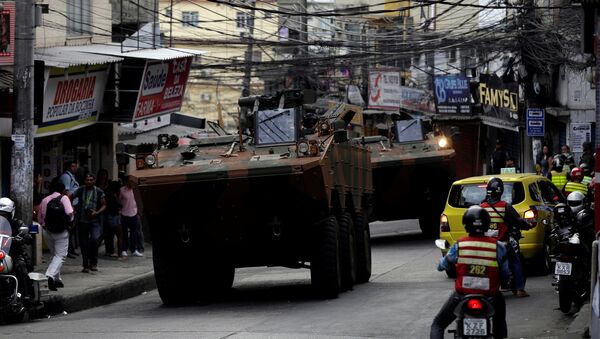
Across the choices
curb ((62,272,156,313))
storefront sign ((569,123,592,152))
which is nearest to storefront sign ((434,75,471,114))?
storefront sign ((569,123,592,152))

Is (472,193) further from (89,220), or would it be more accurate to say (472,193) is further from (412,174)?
(89,220)

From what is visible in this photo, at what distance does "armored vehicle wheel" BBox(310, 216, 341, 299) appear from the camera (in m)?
15.6

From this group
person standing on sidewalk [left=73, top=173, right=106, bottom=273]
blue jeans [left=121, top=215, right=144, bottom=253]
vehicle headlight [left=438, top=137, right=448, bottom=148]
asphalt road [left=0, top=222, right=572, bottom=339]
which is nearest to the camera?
asphalt road [left=0, top=222, right=572, bottom=339]

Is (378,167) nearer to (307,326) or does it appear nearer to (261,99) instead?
(261,99)

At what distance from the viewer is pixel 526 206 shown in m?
18.1

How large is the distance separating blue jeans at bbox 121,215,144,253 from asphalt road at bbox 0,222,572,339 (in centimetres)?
396

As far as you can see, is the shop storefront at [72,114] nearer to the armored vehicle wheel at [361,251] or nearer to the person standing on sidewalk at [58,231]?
the person standing on sidewalk at [58,231]

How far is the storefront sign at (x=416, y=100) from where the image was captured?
148 ft

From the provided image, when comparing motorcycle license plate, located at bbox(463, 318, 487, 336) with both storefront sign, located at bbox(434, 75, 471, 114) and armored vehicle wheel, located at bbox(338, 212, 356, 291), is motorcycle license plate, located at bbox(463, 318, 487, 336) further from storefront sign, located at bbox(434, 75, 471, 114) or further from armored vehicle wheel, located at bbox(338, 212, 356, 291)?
storefront sign, located at bbox(434, 75, 471, 114)

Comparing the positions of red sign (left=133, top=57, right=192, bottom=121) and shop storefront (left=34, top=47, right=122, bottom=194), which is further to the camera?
red sign (left=133, top=57, right=192, bottom=121)

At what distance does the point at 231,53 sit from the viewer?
7375cm

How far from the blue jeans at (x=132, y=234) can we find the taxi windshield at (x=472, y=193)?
716 centimetres

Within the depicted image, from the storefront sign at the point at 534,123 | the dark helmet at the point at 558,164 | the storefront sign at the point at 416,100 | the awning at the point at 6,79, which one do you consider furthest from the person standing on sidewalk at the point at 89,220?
the storefront sign at the point at 416,100

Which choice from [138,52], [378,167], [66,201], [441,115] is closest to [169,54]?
[138,52]
